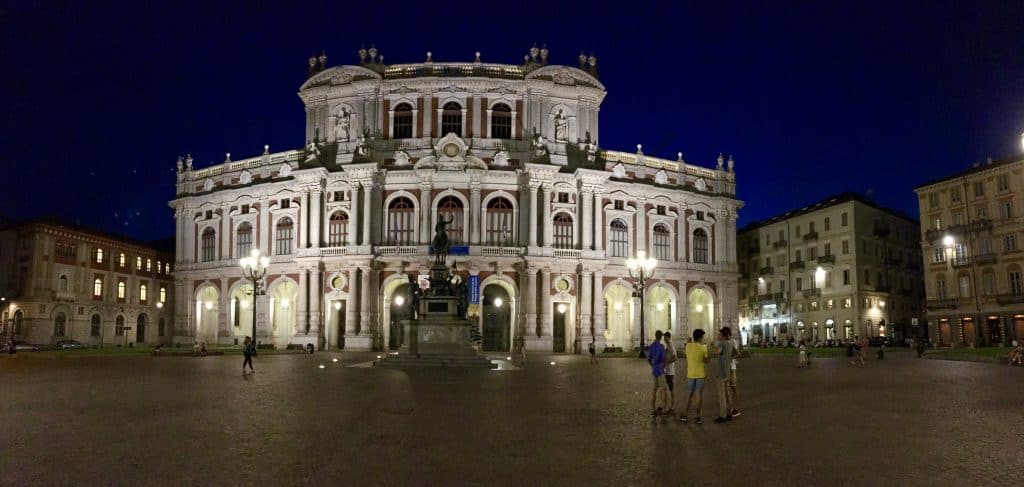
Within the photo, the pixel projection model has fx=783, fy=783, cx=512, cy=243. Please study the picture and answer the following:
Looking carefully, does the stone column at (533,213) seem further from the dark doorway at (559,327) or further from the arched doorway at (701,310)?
the arched doorway at (701,310)

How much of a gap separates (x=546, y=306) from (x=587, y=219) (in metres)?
7.52

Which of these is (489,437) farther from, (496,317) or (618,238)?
(618,238)

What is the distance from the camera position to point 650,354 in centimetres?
Answer: 1564

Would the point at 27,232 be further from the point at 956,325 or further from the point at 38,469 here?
the point at 956,325

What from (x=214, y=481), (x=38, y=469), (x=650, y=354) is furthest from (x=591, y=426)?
(x=38, y=469)

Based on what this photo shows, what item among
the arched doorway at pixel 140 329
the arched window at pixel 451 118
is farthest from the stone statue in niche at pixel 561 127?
the arched doorway at pixel 140 329

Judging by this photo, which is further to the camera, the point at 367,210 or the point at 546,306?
the point at 367,210

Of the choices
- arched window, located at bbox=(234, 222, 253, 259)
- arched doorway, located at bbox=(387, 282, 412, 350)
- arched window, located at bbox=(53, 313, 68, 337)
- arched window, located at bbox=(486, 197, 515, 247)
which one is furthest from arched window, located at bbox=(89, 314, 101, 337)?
arched window, located at bbox=(486, 197, 515, 247)

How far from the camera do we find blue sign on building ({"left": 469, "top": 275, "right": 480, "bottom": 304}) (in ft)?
183

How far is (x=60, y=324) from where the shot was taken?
73438 millimetres

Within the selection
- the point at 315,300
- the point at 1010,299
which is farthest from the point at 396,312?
the point at 1010,299

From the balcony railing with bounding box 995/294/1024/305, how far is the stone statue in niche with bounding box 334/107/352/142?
5332cm

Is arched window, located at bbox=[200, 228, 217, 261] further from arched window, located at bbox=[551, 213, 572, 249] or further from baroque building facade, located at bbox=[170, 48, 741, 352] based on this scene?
arched window, located at bbox=[551, 213, 572, 249]

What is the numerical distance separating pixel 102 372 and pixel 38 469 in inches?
877
